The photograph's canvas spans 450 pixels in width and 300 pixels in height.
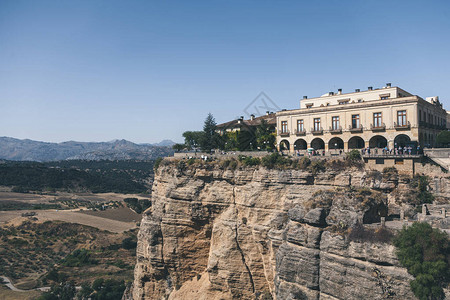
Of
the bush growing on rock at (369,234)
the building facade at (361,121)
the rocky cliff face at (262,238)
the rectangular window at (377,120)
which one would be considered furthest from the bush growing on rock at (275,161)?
the rectangular window at (377,120)

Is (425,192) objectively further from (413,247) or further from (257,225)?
(257,225)

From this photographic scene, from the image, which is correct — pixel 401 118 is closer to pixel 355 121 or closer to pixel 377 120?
pixel 377 120

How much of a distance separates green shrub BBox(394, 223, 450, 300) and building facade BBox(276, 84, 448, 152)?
1514 cm

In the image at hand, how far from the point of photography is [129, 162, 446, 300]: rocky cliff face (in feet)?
89.5

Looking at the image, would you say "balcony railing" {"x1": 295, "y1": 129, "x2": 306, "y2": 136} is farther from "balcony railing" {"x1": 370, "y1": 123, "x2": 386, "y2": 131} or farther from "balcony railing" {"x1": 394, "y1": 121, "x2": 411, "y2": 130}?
"balcony railing" {"x1": 394, "y1": 121, "x2": 411, "y2": 130}

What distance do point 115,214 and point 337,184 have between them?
105 m

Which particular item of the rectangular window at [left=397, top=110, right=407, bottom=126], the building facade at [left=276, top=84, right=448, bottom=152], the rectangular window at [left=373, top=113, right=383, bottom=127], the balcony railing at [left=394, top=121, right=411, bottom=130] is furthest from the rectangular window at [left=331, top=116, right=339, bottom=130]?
the rectangular window at [left=397, top=110, right=407, bottom=126]

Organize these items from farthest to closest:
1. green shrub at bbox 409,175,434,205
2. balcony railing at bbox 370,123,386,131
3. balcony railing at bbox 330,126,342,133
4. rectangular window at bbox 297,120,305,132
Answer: rectangular window at bbox 297,120,305,132, balcony railing at bbox 330,126,342,133, balcony railing at bbox 370,123,386,131, green shrub at bbox 409,175,434,205

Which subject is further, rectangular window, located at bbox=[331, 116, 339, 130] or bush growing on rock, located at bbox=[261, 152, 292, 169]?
rectangular window, located at bbox=[331, 116, 339, 130]

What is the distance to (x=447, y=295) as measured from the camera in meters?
22.9

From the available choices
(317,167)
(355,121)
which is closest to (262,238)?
(317,167)

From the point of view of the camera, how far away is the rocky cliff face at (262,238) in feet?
89.5

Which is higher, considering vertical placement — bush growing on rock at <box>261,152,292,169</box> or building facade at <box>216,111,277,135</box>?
building facade at <box>216,111,277,135</box>

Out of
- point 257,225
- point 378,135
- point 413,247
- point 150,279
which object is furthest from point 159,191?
point 413,247
